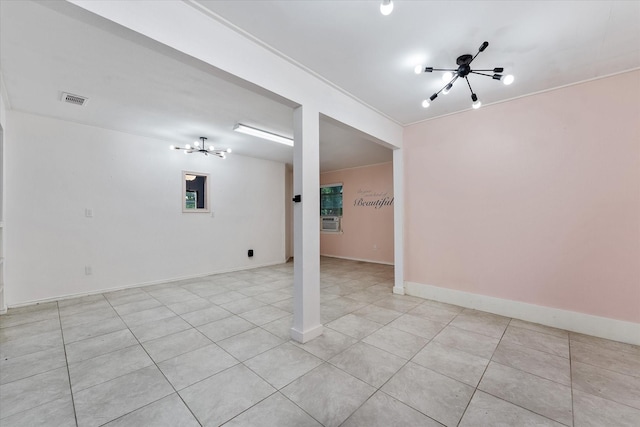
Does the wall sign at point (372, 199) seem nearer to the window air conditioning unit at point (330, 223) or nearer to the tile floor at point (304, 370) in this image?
the window air conditioning unit at point (330, 223)

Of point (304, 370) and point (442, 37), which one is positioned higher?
point (442, 37)

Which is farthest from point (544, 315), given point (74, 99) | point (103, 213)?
point (103, 213)

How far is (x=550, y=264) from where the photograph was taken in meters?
2.88

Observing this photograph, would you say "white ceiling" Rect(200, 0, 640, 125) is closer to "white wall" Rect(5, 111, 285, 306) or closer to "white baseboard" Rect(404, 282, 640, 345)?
"white baseboard" Rect(404, 282, 640, 345)

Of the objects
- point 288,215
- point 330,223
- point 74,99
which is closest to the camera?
point 74,99

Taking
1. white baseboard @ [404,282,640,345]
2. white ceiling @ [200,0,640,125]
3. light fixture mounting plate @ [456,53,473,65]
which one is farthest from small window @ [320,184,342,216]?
light fixture mounting plate @ [456,53,473,65]

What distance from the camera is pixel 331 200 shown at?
8.09 m

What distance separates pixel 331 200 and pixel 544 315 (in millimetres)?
5880

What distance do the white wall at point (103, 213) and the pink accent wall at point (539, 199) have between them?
422cm

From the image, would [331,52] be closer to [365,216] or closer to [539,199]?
[539,199]

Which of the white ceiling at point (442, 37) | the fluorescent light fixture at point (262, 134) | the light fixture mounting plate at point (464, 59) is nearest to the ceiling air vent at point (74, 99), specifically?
the fluorescent light fixture at point (262, 134)

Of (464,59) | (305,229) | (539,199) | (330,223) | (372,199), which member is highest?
(464,59)

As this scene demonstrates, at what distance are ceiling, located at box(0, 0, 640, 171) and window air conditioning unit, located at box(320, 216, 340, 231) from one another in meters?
4.67

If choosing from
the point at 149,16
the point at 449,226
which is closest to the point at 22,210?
the point at 149,16
